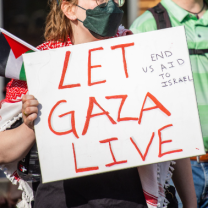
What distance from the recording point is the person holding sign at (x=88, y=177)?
130 cm

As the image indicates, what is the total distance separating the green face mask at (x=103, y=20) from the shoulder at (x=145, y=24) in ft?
1.98

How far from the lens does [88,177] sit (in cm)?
133

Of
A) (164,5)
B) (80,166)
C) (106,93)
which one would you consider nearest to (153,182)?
(80,166)

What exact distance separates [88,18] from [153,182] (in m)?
0.78

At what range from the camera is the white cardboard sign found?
4.02 feet

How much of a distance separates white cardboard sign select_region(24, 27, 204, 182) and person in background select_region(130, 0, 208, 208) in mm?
748

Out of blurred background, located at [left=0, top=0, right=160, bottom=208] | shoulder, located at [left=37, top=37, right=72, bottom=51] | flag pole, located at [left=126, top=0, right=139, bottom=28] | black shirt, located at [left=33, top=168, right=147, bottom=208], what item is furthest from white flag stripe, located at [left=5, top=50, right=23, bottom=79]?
flag pole, located at [left=126, top=0, right=139, bottom=28]

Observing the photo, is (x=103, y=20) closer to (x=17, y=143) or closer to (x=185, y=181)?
(x=17, y=143)

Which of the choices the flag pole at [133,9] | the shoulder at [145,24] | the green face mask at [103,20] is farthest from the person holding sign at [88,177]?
the flag pole at [133,9]

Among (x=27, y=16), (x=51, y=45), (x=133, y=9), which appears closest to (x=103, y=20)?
(x=51, y=45)

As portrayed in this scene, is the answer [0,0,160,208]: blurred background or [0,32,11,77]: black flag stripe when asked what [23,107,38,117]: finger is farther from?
[0,0,160,208]: blurred background

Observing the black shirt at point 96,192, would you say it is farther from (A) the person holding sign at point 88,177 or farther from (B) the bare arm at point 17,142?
(B) the bare arm at point 17,142

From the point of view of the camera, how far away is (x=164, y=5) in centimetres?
215

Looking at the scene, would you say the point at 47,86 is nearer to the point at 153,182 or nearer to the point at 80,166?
the point at 80,166
